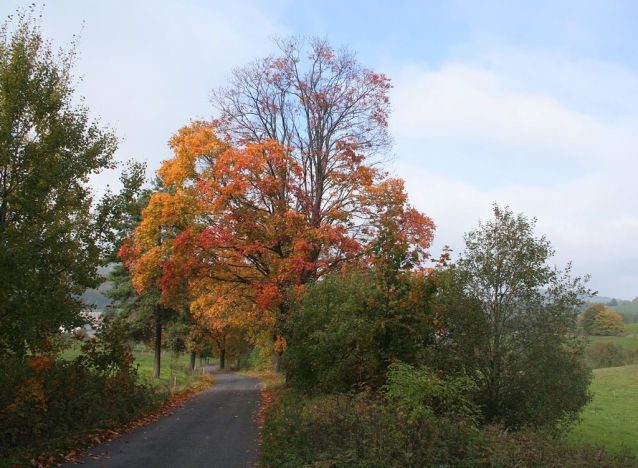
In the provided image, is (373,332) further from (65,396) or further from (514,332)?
(65,396)

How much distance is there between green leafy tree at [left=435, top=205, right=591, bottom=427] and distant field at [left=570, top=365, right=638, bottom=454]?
5.53 m

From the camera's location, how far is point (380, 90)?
22781 mm

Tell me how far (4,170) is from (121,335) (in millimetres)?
5772

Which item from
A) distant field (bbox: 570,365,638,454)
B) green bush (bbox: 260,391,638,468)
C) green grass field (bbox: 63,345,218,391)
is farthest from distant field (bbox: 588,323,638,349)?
green bush (bbox: 260,391,638,468)

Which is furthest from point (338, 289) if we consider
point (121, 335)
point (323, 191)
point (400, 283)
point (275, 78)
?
point (275, 78)

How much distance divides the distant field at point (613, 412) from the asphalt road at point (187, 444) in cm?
1113

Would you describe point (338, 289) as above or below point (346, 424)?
above

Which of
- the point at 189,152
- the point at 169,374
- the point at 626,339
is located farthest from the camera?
the point at 626,339

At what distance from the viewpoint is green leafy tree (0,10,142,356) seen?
941 cm

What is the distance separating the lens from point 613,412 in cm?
3491

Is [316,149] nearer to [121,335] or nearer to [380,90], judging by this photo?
[380,90]

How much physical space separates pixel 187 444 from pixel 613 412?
3473 centimetres

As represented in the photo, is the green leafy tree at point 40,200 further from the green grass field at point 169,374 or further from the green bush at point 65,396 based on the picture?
the green grass field at point 169,374

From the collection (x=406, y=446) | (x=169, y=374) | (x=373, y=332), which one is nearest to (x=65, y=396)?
(x=373, y=332)
